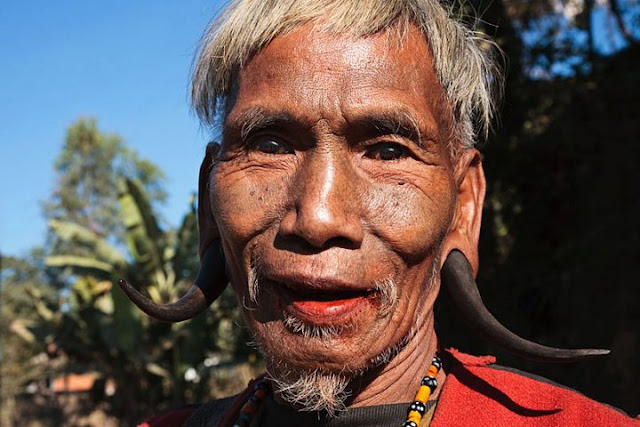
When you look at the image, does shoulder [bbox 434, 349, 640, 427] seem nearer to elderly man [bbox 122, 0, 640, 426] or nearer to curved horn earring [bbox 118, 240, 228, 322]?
elderly man [bbox 122, 0, 640, 426]

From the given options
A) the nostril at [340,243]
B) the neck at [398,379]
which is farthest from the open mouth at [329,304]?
the neck at [398,379]

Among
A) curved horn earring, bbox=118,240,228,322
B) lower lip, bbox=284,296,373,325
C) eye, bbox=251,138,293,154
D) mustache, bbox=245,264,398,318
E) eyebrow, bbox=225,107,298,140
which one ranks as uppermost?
eyebrow, bbox=225,107,298,140

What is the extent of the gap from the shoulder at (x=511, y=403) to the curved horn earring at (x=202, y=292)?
0.76 metres

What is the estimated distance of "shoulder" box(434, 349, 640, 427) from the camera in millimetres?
1682

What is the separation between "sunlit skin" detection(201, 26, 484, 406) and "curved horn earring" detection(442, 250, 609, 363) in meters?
0.07

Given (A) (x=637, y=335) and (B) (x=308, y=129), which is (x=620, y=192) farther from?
(B) (x=308, y=129)

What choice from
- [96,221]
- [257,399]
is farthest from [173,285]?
[96,221]

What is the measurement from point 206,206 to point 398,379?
0.78 m

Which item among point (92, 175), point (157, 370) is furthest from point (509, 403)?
point (92, 175)

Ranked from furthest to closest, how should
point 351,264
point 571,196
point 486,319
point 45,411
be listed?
point 45,411
point 571,196
point 486,319
point 351,264

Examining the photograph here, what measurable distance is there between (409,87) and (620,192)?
5932mm

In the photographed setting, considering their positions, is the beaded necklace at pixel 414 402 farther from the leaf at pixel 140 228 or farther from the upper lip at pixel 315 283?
the leaf at pixel 140 228

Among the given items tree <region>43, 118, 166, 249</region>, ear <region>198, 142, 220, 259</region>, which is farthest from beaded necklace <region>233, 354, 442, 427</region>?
tree <region>43, 118, 166, 249</region>

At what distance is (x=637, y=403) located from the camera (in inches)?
195
